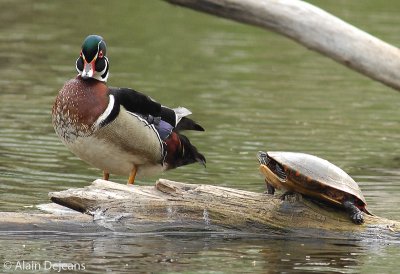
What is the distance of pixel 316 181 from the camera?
27.5 feet

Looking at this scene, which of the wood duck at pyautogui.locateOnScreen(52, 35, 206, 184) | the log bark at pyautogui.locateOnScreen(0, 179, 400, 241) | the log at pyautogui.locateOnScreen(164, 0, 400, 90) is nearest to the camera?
the log bark at pyautogui.locateOnScreen(0, 179, 400, 241)

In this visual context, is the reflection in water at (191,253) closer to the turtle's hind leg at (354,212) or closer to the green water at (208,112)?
the green water at (208,112)

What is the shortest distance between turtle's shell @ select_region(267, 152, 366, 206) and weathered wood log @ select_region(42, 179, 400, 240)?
0.64 ft

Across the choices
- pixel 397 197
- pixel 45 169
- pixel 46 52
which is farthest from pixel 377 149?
pixel 46 52

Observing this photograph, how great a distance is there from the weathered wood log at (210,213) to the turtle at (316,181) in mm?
116

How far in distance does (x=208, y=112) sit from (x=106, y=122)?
5.86 metres

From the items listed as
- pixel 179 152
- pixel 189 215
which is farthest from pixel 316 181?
pixel 179 152

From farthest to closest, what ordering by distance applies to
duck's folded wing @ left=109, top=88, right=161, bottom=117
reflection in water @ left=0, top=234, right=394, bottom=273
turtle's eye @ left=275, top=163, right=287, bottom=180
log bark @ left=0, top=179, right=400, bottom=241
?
duck's folded wing @ left=109, top=88, right=161, bottom=117, turtle's eye @ left=275, top=163, right=287, bottom=180, log bark @ left=0, top=179, right=400, bottom=241, reflection in water @ left=0, top=234, right=394, bottom=273

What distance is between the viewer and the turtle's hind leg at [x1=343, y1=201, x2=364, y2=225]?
28.0 feet

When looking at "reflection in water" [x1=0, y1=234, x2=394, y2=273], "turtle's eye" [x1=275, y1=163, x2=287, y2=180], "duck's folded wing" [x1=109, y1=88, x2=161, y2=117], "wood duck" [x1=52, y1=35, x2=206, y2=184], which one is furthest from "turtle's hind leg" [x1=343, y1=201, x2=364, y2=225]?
"duck's folded wing" [x1=109, y1=88, x2=161, y2=117]

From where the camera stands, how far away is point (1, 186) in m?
10.6

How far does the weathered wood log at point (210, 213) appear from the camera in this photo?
8.53m

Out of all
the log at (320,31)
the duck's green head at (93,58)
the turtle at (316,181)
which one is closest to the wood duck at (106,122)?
the duck's green head at (93,58)

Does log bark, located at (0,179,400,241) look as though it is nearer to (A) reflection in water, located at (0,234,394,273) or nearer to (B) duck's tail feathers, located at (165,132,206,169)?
(A) reflection in water, located at (0,234,394,273)
